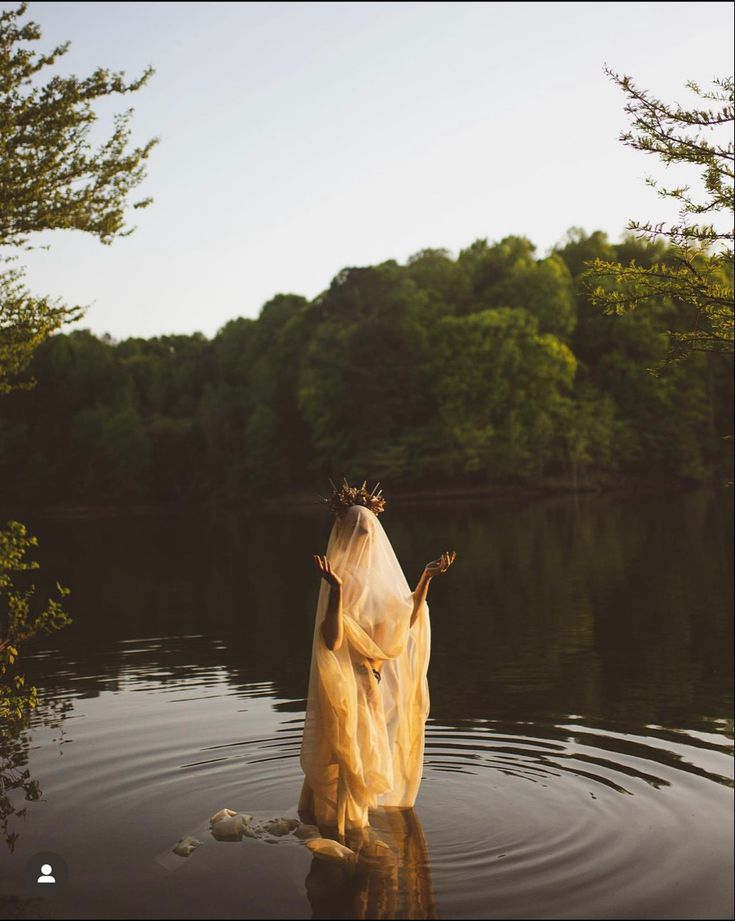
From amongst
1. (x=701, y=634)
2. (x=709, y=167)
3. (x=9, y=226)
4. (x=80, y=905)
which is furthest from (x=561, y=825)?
(x=701, y=634)

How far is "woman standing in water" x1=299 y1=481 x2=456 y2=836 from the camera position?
8.34m

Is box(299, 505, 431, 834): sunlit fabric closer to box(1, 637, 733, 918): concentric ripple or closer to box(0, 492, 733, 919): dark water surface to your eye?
box(0, 492, 733, 919): dark water surface

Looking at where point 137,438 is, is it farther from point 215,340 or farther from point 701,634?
point 701,634

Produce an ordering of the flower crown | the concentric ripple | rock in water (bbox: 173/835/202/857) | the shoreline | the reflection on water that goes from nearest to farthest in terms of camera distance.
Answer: the reflection on water < the concentric ripple < rock in water (bbox: 173/835/202/857) < the flower crown < the shoreline

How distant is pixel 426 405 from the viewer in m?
77.3

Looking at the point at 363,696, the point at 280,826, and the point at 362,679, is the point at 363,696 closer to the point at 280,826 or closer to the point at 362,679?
the point at 362,679

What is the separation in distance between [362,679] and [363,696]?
5.7 inches

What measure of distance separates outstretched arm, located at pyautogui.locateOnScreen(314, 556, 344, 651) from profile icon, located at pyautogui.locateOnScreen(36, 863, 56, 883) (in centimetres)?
286

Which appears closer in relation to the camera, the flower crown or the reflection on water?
the reflection on water

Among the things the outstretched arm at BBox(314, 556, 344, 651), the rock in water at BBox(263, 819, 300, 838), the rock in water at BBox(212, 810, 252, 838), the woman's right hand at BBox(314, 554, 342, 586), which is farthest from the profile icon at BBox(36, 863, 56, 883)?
the woman's right hand at BBox(314, 554, 342, 586)

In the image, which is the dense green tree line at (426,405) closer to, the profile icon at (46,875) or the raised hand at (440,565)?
the raised hand at (440,565)

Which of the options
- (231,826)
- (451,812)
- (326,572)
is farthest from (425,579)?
(231,826)

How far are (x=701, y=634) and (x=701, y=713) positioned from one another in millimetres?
6018

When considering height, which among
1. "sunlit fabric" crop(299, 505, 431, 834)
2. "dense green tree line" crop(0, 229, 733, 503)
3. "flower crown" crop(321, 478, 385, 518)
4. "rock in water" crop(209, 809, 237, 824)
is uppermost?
"dense green tree line" crop(0, 229, 733, 503)
